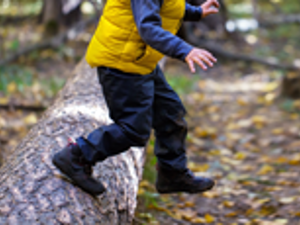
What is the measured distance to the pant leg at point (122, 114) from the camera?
6.37 ft

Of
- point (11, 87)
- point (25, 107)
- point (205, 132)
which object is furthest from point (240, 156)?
point (11, 87)

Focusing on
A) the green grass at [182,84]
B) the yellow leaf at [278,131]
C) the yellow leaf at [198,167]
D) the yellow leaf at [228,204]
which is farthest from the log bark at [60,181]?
the green grass at [182,84]

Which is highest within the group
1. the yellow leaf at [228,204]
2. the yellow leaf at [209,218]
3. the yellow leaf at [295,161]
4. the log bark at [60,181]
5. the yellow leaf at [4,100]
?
the log bark at [60,181]

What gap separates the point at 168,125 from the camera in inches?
90.3

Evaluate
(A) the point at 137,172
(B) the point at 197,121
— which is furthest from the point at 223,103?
(A) the point at 137,172

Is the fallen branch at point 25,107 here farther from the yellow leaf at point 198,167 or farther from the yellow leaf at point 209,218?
the yellow leaf at point 209,218

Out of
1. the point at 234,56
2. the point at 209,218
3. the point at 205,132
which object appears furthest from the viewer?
the point at 234,56

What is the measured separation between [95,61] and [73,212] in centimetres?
83

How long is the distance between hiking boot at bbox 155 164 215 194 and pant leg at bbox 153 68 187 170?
0.05m

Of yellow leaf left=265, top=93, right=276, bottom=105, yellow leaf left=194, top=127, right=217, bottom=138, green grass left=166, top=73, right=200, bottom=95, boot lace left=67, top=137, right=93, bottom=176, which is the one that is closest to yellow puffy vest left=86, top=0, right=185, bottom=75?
boot lace left=67, top=137, right=93, bottom=176

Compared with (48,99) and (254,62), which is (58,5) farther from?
(254,62)

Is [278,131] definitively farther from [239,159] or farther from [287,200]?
[287,200]

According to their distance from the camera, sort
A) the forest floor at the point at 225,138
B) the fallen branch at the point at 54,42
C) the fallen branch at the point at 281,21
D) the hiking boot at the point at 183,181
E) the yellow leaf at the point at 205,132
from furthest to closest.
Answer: the fallen branch at the point at 281,21 → the fallen branch at the point at 54,42 → the yellow leaf at the point at 205,132 → the forest floor at the point at 225,138 → the hiking boot at the point at 183,181

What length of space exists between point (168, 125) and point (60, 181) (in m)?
0.77
